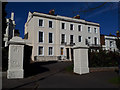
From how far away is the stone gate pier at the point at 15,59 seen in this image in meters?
6.89

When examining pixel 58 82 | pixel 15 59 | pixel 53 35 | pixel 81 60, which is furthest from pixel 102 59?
pixel 53 35

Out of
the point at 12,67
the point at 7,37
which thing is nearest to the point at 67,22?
the point at 7,37

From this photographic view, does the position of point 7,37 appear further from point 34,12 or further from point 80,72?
point 80,72

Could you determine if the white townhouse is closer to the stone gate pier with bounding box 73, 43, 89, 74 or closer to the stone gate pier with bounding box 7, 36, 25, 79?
the stone gate pier with bounding box 73, 43, 89, 74

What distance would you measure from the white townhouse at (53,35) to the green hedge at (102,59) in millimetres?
12580

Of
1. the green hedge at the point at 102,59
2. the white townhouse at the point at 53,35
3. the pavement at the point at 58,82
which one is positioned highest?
the white townhouse at the point at 53,35

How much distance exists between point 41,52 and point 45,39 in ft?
9.09

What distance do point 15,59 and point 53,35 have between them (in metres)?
16.2

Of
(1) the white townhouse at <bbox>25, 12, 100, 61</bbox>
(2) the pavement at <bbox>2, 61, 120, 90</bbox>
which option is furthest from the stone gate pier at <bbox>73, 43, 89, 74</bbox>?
(1) the white townhouse at <bbox>25, 12, 100, 61</bbox>

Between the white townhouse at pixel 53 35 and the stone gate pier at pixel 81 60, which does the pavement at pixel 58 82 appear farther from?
the white townhouse at pixel 53 35

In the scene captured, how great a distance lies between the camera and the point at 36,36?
69.1 ft

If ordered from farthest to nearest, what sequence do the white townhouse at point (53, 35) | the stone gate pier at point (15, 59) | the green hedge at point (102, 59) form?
the white townhouse at point (53, 35), the green hedge at point (102, 59), the stone gate pier at point (15, 59)

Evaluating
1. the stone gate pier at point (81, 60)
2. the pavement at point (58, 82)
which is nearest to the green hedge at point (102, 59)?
the stone gate pier at point (81, 60)

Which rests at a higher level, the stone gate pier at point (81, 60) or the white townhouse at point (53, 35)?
the white townhouse at point (53, 35)
